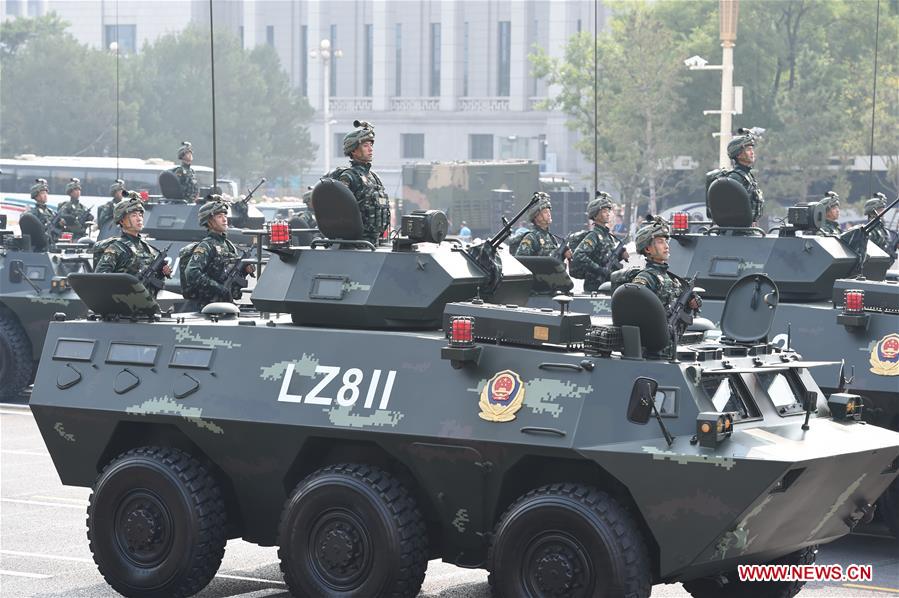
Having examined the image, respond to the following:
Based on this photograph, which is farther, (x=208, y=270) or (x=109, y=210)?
(x=109, y=210)

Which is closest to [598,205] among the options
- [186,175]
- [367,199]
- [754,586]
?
[367,199]

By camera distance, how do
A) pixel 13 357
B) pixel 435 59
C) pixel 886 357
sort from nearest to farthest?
pixel 886 357, pixel 13 357, pixel 435 59

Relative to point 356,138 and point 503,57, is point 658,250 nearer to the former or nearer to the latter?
point 356,138

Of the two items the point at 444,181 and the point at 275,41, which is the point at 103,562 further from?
the point at 275,41

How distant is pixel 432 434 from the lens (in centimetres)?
1112

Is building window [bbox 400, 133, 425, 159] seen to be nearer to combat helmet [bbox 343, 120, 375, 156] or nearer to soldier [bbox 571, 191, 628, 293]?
soldier [bbox 571, 191, 628, 293]

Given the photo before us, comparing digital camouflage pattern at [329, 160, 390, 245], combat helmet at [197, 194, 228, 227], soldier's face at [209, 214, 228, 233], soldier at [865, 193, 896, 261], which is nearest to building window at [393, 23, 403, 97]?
soldier at [865, 193, 896, 261]

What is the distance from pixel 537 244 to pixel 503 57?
2474 inches

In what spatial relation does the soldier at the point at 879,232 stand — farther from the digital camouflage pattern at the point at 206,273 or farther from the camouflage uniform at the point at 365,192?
the camouflage uniform at the point at 365,192

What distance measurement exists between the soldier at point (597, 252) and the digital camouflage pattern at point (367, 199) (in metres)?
6.27

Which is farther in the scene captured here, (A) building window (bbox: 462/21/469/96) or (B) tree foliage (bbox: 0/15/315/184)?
(A) building window (bbox: 462/21/469/96)

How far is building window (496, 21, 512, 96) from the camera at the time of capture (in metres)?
80.8

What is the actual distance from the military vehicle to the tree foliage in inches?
2212

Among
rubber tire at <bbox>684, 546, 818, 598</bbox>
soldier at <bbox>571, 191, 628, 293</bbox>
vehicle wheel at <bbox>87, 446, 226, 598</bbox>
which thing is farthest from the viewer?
soldier at <bbox>571, 191, 628, 293</bbox>
